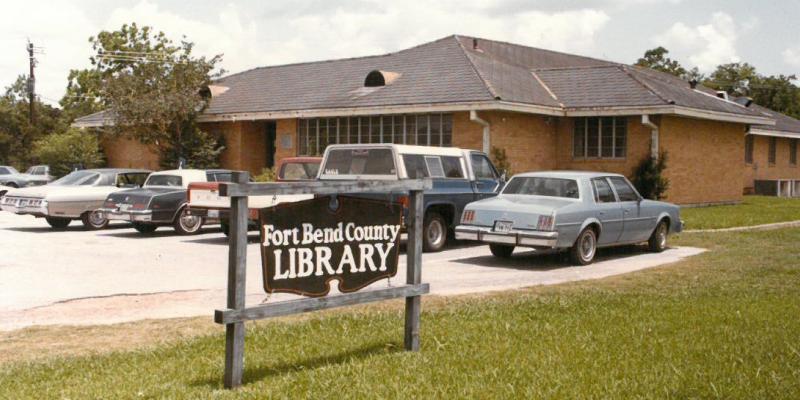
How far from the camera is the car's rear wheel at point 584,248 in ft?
45.8

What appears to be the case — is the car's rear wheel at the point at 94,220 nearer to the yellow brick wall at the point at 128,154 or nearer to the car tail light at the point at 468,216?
the car tail light at the point at 468,216

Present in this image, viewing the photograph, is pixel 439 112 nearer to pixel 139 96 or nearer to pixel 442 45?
pixel 442 45

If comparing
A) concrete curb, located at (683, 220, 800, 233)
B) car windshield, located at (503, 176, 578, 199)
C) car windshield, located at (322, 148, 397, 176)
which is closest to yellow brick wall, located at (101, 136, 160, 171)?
car windshield, located at (322, 148, 397, 176)

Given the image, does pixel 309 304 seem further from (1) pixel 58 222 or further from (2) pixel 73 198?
(1) pixel 58 222

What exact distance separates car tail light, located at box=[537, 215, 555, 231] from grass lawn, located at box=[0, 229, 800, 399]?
3.16 metres

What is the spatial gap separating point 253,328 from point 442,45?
24275 mm

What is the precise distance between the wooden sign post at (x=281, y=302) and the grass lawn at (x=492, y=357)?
0.90ft

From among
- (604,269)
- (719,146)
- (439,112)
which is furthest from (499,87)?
(604,269)

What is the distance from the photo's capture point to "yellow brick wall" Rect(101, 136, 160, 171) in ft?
120

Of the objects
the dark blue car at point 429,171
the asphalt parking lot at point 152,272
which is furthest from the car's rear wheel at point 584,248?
the dark blue car at point 429,171

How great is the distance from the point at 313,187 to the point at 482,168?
1128cm

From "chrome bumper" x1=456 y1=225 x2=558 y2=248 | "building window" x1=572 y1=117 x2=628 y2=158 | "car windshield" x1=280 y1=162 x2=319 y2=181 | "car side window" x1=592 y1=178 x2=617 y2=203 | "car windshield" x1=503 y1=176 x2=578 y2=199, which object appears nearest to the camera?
"chrome bumper" x1=456 y1=225 x2=558 y2=248

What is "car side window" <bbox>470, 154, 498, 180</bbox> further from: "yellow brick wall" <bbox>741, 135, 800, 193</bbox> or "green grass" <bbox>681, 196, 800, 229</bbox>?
"yellow brick wall" <bbox>741, 135, 800, 193</bbox>

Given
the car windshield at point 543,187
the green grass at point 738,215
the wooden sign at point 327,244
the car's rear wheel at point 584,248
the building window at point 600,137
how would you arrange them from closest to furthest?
the wooden sign at point 327,244 → the car's rear wheel at point 584,248 → the car windshield at point 543,187 → the green grass at point 738,215 → the building window at point 600,137
